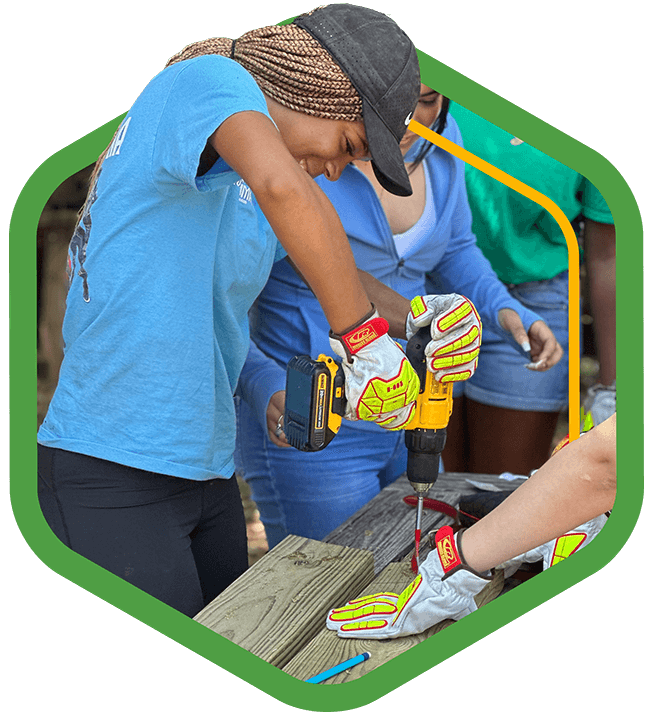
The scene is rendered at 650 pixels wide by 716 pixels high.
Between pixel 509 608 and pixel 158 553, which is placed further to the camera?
pixel 158 553

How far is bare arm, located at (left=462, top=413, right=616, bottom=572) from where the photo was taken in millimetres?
1490

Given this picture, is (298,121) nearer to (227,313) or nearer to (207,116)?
(207,116)

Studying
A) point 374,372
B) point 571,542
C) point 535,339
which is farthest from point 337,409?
point 535,339

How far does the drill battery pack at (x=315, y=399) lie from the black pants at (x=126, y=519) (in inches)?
11.2

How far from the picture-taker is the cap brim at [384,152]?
1547 mm

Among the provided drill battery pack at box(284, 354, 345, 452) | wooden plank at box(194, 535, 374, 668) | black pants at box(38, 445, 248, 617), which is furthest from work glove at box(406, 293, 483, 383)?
black pants at box(38, 445, 248, 617)

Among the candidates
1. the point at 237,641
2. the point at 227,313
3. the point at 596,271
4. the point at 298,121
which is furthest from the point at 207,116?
the point at 596,271

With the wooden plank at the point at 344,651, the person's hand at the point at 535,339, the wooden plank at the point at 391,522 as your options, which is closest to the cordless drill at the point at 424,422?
the wooden plank at the point at 391,522

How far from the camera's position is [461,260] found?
2.78 m

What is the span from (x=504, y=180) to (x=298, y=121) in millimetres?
1491

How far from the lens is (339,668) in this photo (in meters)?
1.61

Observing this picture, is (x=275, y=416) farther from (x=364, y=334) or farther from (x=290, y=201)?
(x=290, y=201)

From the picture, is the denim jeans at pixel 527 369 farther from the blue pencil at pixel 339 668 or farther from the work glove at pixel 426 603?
the blue pencil at pixel 339 668

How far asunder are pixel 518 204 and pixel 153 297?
188 cm
